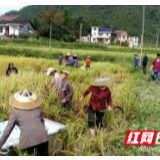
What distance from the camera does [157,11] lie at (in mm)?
61688

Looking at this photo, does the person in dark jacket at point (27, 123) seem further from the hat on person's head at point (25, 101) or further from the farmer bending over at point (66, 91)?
the farmer bending over at point (66, 91)

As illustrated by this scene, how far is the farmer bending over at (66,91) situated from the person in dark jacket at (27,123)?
1.53 meters

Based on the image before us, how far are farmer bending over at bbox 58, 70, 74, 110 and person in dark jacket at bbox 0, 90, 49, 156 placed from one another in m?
1.53

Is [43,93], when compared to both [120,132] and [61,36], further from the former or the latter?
[61,36]

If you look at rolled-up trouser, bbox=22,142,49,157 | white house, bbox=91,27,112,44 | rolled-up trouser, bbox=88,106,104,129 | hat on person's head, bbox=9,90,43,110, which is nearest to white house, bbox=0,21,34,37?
white house, bbox=91,27,112,44

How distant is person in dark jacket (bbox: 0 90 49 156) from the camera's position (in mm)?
2061

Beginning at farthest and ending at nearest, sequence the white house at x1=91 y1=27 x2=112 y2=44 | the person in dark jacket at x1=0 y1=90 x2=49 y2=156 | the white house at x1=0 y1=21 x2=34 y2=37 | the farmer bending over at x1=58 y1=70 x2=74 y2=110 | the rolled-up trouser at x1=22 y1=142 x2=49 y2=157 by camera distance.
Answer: the white house at x1=91 y1=27 x2=112 y2=44, the white house at x1=0 y1=21 x2=34 y2=37, the farmer bending over at x1=58 y1=70 x2=74 y2=110, the rolled-up trouser at x1=22 y1=142 x2=49 y2=157, the person in dark jacket at x1=0 y1=90 x2=49 y2=156

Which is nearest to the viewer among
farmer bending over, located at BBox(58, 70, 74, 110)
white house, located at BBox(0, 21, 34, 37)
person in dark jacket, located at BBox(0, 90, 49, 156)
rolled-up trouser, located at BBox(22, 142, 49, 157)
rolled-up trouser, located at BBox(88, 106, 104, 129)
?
person in dark jacket, located at BBox(0, 90, 49, 156)

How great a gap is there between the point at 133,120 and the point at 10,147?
86.5 inches

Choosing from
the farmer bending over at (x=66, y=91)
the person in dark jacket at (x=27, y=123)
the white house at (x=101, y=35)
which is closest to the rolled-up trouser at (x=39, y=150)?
the person in dark jacket at (x=27, y=123)

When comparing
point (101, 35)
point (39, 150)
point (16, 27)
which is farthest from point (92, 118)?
point (101, 35)

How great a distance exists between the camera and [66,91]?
373 cm

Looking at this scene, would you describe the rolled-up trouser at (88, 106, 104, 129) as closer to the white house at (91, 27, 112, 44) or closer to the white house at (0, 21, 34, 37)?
the white house at (0, 21, 34, 37)

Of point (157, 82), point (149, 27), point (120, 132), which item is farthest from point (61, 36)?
point (149, 27)
